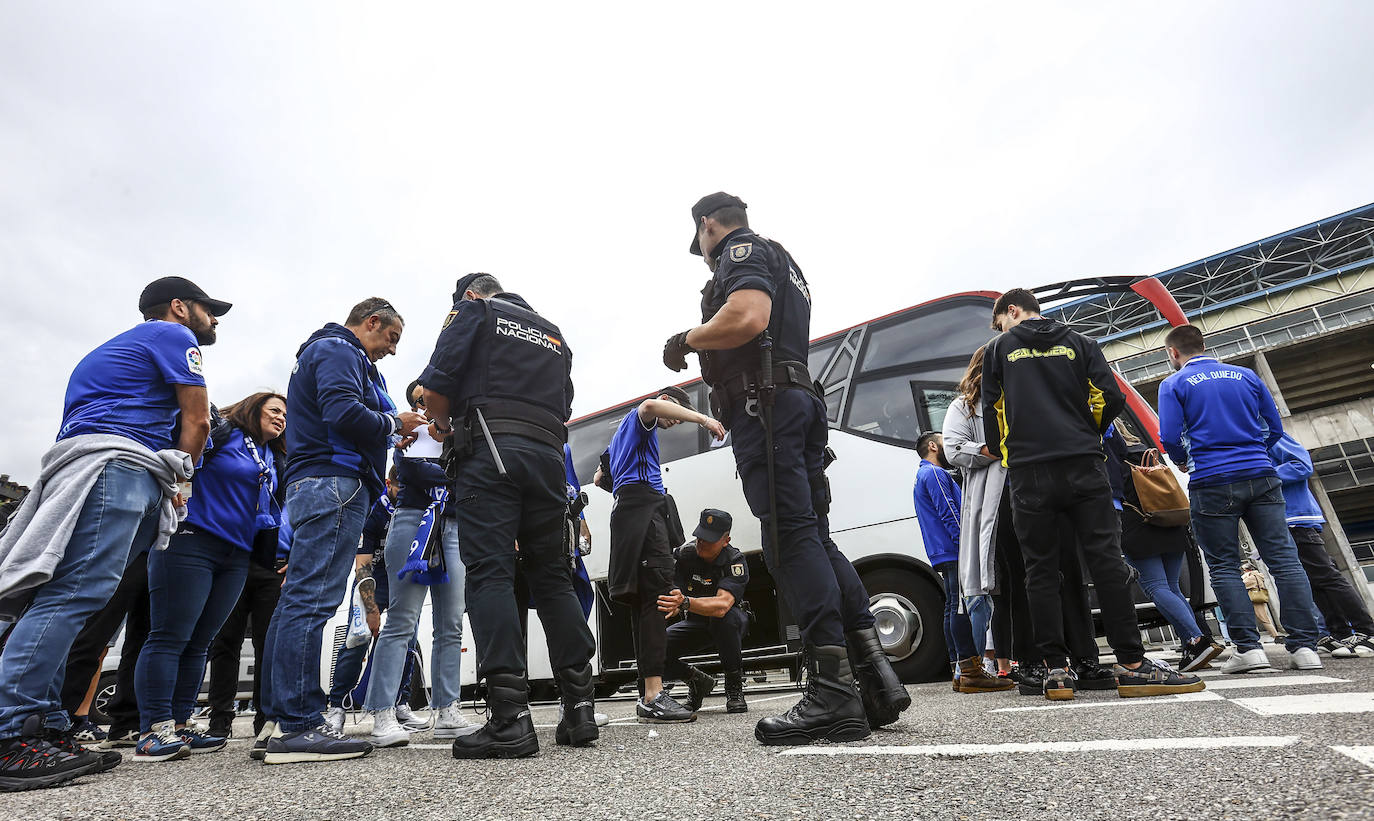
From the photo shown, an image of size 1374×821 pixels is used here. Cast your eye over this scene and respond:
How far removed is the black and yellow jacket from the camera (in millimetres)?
3207

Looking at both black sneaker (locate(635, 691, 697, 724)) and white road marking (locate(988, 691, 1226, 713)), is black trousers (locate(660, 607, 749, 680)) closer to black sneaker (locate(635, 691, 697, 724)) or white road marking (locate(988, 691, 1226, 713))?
black sneaker (locate(635, 691, 697, 724))

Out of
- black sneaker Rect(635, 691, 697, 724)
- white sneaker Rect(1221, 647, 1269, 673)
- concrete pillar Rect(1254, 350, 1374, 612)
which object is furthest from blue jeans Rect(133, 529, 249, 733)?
concrete pillar Rect(1254, 350, 1374, 612)

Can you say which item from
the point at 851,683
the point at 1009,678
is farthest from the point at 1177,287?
the point at 851,683

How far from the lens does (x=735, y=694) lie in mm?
4035

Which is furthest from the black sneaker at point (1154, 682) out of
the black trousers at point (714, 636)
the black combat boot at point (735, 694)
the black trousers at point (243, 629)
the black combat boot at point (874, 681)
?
the black trousers at point (243, 629)

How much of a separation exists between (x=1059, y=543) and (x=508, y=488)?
97.8 inches

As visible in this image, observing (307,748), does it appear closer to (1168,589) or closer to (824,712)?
(824,712)

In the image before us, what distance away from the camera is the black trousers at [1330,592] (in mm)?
4348

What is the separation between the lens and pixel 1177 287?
33062 millimetres

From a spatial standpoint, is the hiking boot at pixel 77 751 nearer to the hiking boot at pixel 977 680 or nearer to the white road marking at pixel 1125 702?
the white road marking at pixel 1125 702

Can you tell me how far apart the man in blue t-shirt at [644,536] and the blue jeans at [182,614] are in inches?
73.9

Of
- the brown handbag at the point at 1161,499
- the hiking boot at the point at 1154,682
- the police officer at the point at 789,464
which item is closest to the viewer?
the police officer at the point at 789,464

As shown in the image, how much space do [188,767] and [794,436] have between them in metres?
2.53

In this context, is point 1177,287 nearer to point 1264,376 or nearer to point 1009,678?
point 1264,376
